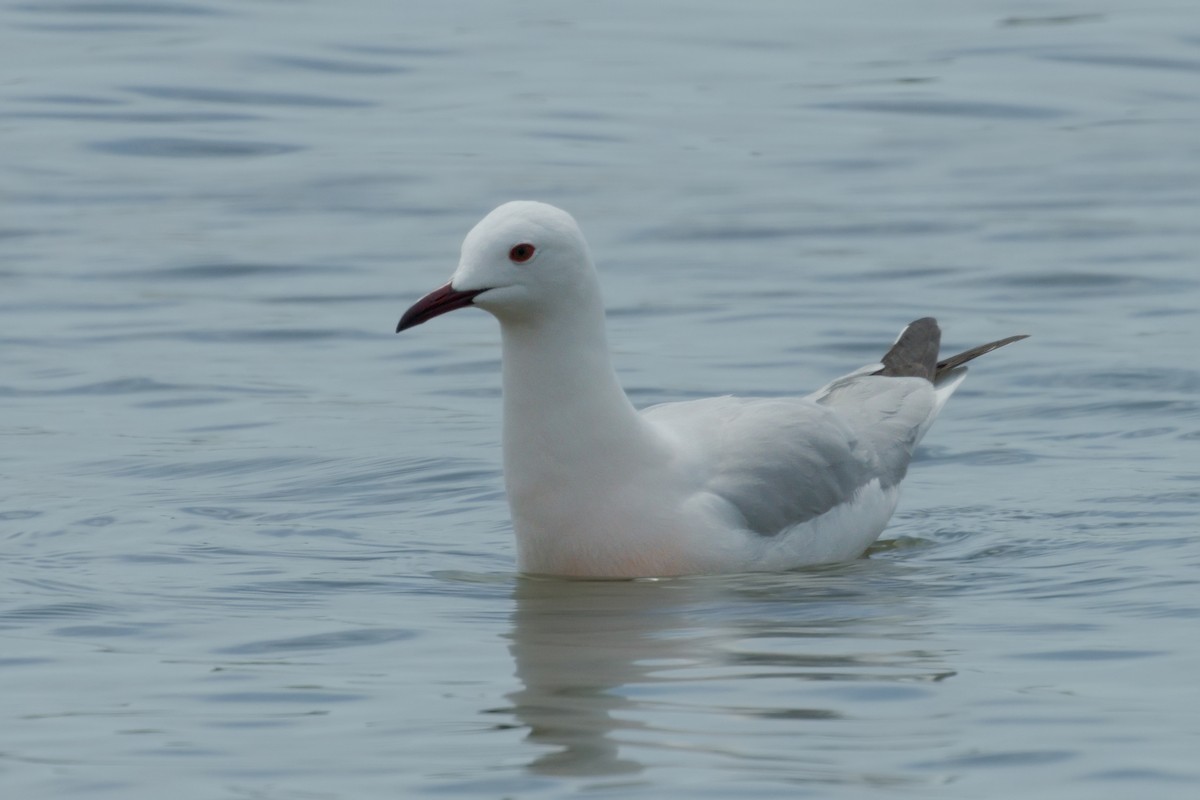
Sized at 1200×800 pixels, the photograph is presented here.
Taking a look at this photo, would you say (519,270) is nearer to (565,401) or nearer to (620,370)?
(565,401)

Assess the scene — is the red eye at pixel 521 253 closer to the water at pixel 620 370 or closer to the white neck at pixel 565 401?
the white neck at pixel 565 401

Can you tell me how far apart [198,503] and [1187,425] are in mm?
3947

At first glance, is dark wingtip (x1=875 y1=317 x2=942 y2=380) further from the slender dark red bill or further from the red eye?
the slender dark red bill

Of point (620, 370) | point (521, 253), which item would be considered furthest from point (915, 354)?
point (521, 253)

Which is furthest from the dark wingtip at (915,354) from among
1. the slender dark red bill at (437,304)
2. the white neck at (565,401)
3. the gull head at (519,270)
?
the slender dark red bill at (437,304)

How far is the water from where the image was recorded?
5.66m

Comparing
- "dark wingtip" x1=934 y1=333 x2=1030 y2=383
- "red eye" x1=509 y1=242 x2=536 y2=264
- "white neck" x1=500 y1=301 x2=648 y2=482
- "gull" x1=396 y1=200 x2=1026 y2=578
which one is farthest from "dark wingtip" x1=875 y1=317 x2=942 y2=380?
"red eye" x1=509 y1=242 x2=536 y2=264

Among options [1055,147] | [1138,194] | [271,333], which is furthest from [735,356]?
[1055,147]

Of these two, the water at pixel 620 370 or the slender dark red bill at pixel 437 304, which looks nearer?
the water at pixel 620 370

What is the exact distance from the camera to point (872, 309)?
12312 millimetres

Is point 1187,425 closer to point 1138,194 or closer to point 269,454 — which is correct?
point 269,454

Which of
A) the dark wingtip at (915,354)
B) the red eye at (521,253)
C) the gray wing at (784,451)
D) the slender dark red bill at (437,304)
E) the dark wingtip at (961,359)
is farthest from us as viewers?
the dark wingtip at (961,359)

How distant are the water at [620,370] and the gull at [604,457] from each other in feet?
0.42

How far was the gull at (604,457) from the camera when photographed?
695cm
